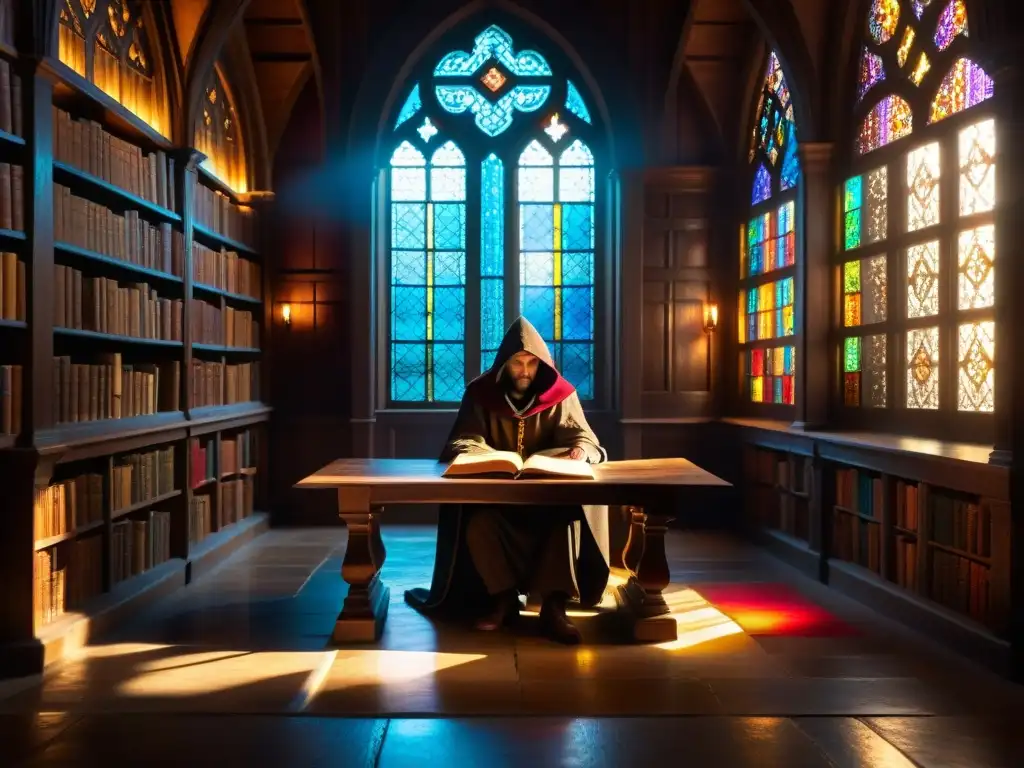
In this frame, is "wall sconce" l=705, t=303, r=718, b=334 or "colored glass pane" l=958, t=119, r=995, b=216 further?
"wall sconce" l=705, t=303, r=718, b=334

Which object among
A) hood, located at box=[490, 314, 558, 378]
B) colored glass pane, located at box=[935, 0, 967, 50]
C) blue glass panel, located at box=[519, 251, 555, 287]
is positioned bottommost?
hood, located at box=[490, 314, 558, 378]

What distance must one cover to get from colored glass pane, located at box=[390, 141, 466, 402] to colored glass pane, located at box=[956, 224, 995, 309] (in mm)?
4385

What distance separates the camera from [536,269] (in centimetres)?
855

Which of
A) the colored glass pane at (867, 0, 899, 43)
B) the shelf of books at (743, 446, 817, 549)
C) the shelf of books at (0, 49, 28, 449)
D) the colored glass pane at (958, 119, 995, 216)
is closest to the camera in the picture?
the shelf of books at (0, 49, 28, 449)

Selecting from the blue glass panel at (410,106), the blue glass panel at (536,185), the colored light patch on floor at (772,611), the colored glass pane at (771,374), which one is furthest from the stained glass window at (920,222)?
the blue glass panel at (410,106)

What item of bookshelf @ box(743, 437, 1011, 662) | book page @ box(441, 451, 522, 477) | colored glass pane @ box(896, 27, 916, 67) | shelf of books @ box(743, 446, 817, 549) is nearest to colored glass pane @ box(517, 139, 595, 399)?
shelf of books @ box(743, 446, 817, 549)

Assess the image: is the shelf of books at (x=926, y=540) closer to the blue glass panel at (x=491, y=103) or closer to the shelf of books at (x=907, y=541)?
the shelf of books at (x=907, y=541)

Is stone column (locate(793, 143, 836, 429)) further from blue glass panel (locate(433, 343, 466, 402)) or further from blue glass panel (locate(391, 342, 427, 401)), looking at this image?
blue glass panel (locate(391, 342, 427, 401))

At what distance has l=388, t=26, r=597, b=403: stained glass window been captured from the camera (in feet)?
27.9

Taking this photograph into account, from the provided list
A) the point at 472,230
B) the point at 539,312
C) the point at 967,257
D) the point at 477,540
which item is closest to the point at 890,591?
the point at 967,257

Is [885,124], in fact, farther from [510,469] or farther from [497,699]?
[497,699]

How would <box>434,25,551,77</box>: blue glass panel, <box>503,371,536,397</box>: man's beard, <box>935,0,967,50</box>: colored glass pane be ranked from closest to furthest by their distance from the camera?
1. <box>935,0,967,50</box>: colored glass pane
2. <box>503,371,536,397</box>: man's beard
3. <box>434,25,551,77</box>: blue glass panel

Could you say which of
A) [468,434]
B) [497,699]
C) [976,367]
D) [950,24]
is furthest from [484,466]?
[950,24]

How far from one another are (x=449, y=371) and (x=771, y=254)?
2.80 meters
